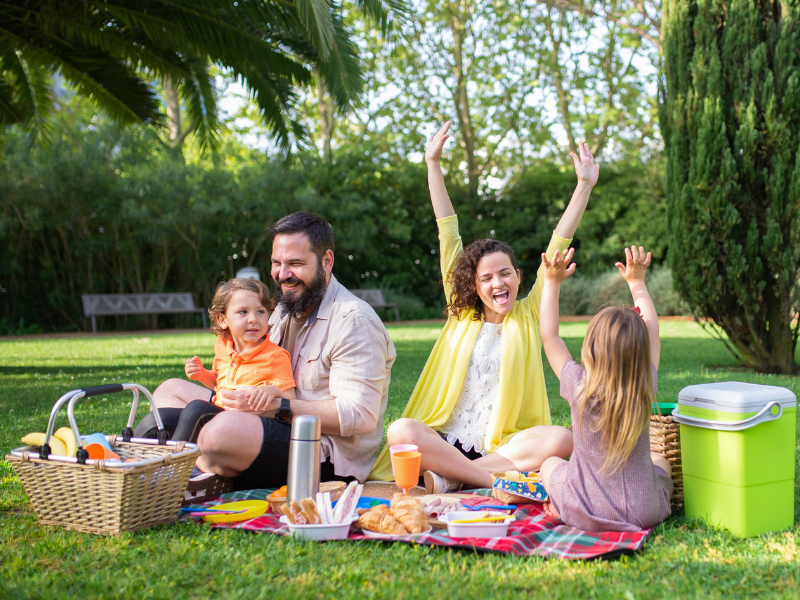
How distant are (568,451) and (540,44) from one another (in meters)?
21.7

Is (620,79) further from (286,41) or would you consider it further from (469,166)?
(286,41)

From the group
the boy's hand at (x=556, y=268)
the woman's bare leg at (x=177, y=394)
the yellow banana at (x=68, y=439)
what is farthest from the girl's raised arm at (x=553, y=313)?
the yellow banana at (x=68, y=439)

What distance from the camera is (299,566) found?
2.46m

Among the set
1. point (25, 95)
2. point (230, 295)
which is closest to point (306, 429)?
point (230, 295)

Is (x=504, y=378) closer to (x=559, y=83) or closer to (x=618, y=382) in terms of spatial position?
(x=618, y=382)

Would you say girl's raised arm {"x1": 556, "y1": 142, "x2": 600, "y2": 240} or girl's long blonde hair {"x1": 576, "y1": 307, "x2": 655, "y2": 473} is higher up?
girl's raised arm {"x1": 556, "y1": 142, "x2": 600, "y2": 240}

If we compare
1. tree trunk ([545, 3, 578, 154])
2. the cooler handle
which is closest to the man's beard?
the cooler handle

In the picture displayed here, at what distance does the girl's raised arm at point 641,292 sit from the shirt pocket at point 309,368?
1.54 m

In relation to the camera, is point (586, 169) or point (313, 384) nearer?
point (313, 384)

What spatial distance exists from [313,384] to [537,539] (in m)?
1.37

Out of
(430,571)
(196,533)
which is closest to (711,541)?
(430,571)

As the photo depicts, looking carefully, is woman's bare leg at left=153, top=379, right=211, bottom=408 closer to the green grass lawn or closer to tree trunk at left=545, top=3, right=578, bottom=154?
the green grass lawn

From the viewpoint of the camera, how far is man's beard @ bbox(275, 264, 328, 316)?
11.6 feet

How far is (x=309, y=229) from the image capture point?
3.51m
